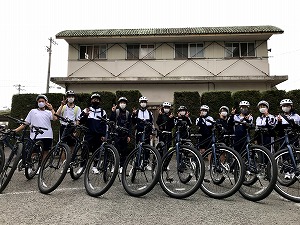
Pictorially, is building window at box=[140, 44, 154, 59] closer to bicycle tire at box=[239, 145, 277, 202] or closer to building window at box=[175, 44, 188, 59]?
building window at box=[175, 44, 188, 59]

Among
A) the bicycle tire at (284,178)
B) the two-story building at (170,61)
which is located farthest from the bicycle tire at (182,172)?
the two-story building at (170,61)

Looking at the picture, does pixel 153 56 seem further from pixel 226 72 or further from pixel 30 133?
pixel 30 133

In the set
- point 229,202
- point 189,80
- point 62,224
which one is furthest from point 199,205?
point 189,80

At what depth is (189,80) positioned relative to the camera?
594 inches

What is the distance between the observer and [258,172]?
13.2 feet

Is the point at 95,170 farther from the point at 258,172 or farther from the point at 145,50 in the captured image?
the point at 145,50

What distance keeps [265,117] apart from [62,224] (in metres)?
5.17

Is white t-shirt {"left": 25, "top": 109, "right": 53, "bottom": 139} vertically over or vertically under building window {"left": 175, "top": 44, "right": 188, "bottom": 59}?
under

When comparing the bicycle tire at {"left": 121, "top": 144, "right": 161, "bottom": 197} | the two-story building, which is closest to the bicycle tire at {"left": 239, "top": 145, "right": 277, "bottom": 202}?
the bicycle tire at {"left": 121, "top": 144, "right": 161, "bottom": 197}

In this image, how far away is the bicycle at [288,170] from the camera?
13.2 ft

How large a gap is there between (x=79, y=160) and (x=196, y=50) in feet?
43.1

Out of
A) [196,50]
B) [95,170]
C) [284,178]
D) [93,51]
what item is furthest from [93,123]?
[196,50]

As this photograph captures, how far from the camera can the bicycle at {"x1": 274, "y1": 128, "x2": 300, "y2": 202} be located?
13.2 feet

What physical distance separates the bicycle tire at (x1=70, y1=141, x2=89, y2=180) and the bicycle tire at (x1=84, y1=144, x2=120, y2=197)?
77 centimetres
